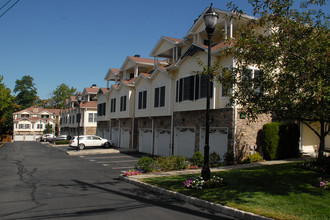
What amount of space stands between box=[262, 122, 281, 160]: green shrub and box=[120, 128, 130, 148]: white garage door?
18.1 meters

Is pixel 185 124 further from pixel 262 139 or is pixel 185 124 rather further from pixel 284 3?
pixel 284 3

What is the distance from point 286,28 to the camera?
30.0 ft

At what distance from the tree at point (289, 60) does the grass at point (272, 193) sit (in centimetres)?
A: 246

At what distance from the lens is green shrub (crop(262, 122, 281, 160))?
17.1 metres

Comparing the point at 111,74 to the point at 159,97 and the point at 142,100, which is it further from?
the point at 159,97

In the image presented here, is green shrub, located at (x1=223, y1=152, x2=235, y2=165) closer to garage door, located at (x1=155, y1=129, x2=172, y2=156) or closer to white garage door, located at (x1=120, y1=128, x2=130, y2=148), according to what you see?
garage door, located at (x1=155, y1=129, x2=172, y2=156)

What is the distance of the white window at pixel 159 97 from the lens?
24078 mm

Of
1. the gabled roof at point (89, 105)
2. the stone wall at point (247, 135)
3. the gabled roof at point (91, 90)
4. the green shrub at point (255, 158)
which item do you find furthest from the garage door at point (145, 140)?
the gabled roof at point (91, 90)

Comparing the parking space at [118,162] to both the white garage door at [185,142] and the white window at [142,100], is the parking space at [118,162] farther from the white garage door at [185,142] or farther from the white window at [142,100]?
the white window at [142,100]

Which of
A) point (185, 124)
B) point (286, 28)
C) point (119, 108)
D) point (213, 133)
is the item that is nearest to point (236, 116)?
point (213, 133)

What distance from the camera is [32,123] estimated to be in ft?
284

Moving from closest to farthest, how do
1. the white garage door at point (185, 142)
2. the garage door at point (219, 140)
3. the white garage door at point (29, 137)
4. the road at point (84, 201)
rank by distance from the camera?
the road at point (84, 201), the garage door at point (219, 140), the white garage door at point (185, 142), the white garage door at point (29, 137)

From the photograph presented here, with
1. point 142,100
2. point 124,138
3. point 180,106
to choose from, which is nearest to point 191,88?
point 180,106

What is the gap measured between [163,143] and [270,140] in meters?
9.78
